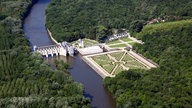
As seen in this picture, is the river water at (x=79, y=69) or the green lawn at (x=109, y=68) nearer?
the river water at (x=79, y=69)

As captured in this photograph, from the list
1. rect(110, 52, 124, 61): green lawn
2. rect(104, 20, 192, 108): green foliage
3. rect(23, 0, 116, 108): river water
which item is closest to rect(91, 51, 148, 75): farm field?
rect(110, 52, 124, 61): green lawn

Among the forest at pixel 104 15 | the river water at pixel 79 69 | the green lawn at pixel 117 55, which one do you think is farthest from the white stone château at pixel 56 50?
the green lawn at pixel 117 55

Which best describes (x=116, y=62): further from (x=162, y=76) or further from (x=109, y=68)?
(x=162, y=76)

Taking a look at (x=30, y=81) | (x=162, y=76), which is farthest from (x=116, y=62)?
(x=30, y=81)

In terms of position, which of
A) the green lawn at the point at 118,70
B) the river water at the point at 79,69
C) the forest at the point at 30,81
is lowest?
the river water at the point at 79,69

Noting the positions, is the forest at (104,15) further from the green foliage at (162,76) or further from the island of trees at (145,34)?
the green foliage at (162,76)
